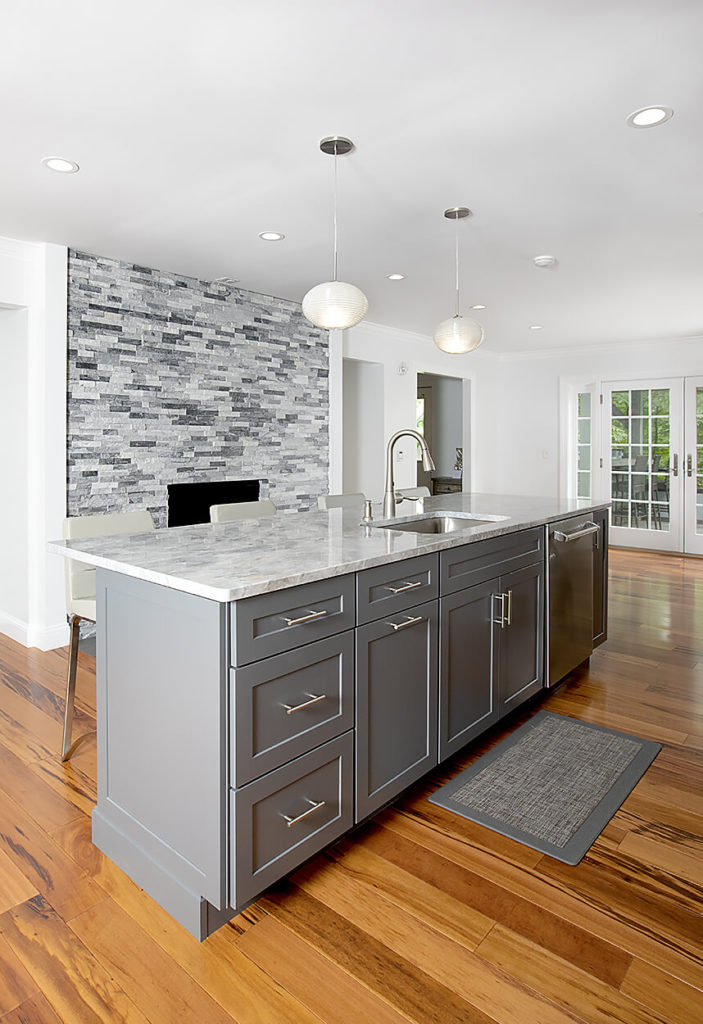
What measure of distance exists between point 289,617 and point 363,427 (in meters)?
5.52

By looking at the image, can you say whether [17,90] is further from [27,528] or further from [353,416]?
[353,416]

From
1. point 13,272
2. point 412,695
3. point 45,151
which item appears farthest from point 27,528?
point 412,695

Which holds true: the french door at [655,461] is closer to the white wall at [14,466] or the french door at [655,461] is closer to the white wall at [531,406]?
the white wall at [531,406]

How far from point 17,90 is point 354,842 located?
2.77 m

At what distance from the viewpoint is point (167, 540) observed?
2.21 metres

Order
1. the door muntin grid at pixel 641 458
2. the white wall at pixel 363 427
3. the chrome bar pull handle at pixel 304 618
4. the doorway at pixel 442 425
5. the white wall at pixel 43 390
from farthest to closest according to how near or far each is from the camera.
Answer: the doorway at pixel 442 425 < the door muntin grid at pixel 641 458 < the white wall at pixel 363 427 < the white wall at pixel 43 390 < the chrome bar pull handle at pixel 304 618

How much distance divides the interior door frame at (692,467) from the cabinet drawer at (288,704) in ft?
22.2

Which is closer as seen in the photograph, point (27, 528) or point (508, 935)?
point (508, 935)

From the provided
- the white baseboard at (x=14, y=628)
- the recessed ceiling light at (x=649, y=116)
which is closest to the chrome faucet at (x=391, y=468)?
the recessed ceiling light at (x=649, y=116)

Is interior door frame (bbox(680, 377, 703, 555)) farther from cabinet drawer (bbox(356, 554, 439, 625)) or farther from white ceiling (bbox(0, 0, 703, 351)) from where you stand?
cabinet drawer (bbox(356, 554, 439, 625))

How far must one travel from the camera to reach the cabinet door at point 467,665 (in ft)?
7.39

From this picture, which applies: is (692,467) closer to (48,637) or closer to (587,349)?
(587,349)

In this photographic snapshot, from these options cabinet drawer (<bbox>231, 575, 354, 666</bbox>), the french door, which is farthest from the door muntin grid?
cabinet drawer (<bbox>231, 575, 354, 666</bbox>)

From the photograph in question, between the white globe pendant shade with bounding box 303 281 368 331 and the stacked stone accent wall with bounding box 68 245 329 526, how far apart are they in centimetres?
190
